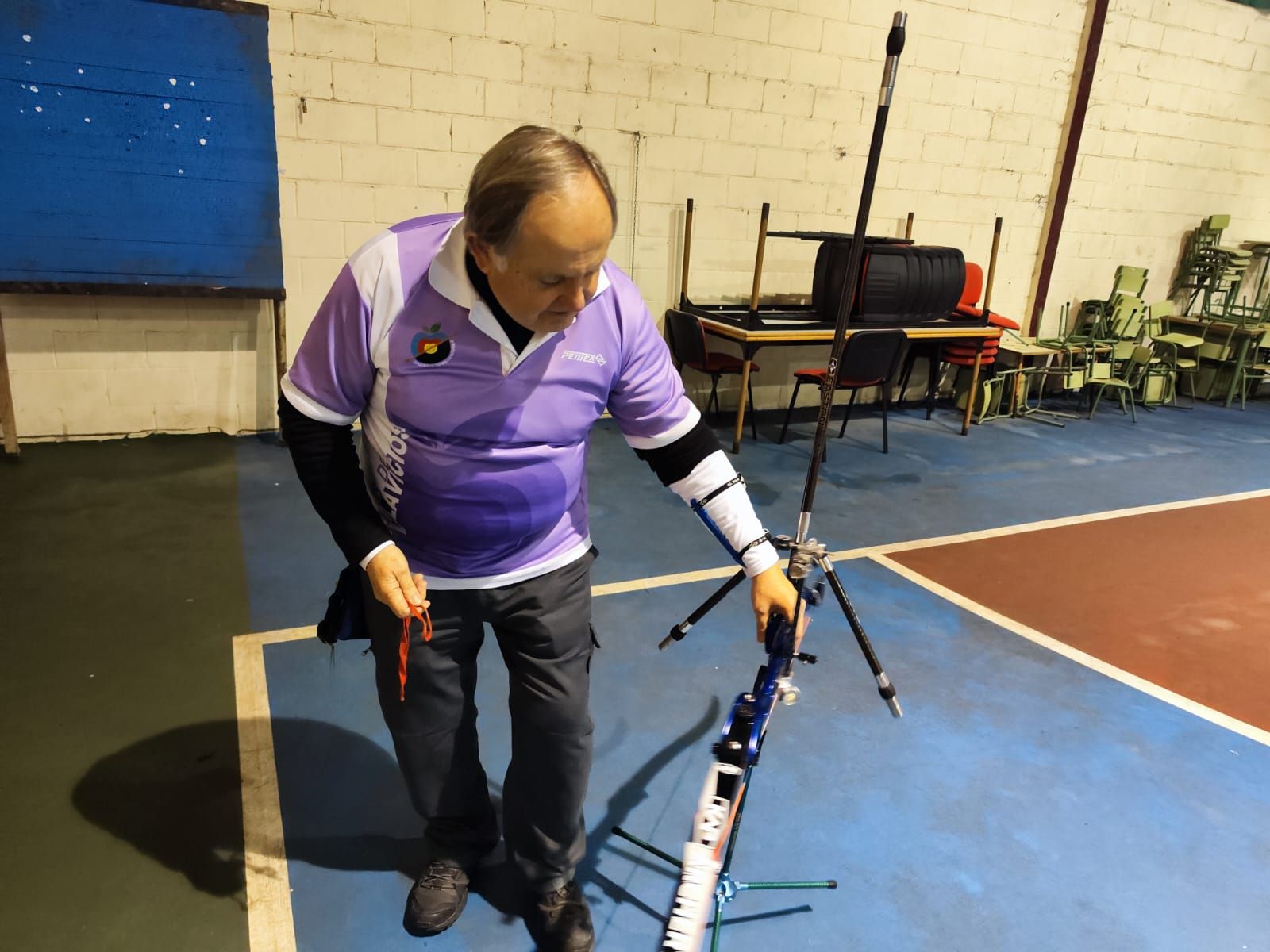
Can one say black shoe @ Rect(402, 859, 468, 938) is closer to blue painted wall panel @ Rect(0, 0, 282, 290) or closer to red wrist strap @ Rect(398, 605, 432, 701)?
red wrist strap @ Rect(398, 605, 432, 701)

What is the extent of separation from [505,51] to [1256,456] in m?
5.38

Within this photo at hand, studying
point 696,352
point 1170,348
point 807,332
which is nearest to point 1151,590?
point 807,332

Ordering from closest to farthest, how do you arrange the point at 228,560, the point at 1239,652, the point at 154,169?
1. the point at 1239,652
2. the point at 228,560
3. the point at 154,169

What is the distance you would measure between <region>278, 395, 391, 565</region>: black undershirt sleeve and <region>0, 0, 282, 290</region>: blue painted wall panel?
3.40 m

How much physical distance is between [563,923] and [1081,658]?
79.8 inches

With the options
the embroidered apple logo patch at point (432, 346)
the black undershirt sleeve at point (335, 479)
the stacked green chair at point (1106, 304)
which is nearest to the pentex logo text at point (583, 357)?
the embroidered apple logo patch at point (432, 346)

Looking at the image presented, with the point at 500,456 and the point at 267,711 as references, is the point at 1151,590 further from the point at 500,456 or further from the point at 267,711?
the point at 267,711

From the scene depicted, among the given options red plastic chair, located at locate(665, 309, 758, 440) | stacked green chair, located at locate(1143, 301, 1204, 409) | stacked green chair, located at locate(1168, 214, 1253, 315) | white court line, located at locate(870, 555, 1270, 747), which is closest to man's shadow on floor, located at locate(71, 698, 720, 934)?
white court line, located at locate(870, 555, 1270, 747)

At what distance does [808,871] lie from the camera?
180 cm

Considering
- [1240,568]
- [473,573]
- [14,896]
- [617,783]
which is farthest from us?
[1240,568]

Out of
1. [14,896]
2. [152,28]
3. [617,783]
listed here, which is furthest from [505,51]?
[14,896]

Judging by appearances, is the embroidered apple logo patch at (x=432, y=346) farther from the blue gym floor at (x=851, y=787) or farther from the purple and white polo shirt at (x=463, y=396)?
the blue gym floor at (x=851, y=787)

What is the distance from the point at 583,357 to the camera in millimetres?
1274

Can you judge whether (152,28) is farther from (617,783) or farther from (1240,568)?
(1240,568)
